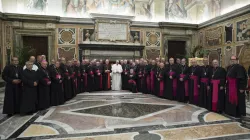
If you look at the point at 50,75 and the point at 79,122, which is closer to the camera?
the point at 79,122

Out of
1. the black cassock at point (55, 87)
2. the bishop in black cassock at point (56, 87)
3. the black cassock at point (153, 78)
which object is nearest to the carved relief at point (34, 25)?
the bishop in black cassock at point (56, 87)

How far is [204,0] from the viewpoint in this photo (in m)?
11.5

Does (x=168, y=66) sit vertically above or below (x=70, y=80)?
above

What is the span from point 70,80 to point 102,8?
5865 mm

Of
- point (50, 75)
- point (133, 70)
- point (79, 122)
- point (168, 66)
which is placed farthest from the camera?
point (133, 70)

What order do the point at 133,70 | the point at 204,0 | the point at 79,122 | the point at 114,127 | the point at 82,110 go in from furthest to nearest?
1. the point at 204,0
2. the point at 133,70
3. the point at 82,110
4. the point at 79,122
5. the point at 114,127

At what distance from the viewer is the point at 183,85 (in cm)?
613

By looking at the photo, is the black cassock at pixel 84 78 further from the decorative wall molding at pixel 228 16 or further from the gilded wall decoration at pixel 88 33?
the decorative wall molding at pixel 228 16

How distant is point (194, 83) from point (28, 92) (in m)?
4.72

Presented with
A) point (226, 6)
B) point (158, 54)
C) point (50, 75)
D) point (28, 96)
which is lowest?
point (28, 96)

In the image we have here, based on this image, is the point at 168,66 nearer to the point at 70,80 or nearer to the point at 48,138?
the point at 70,80

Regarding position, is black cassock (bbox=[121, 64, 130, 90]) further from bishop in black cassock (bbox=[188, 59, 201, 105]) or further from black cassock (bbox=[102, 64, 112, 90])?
bishop in black cassock (bbox=[188, 59, 201, 105])

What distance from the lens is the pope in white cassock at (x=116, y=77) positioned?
908 centimetres

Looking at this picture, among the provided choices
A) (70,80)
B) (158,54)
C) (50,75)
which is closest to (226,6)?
(158,54)
